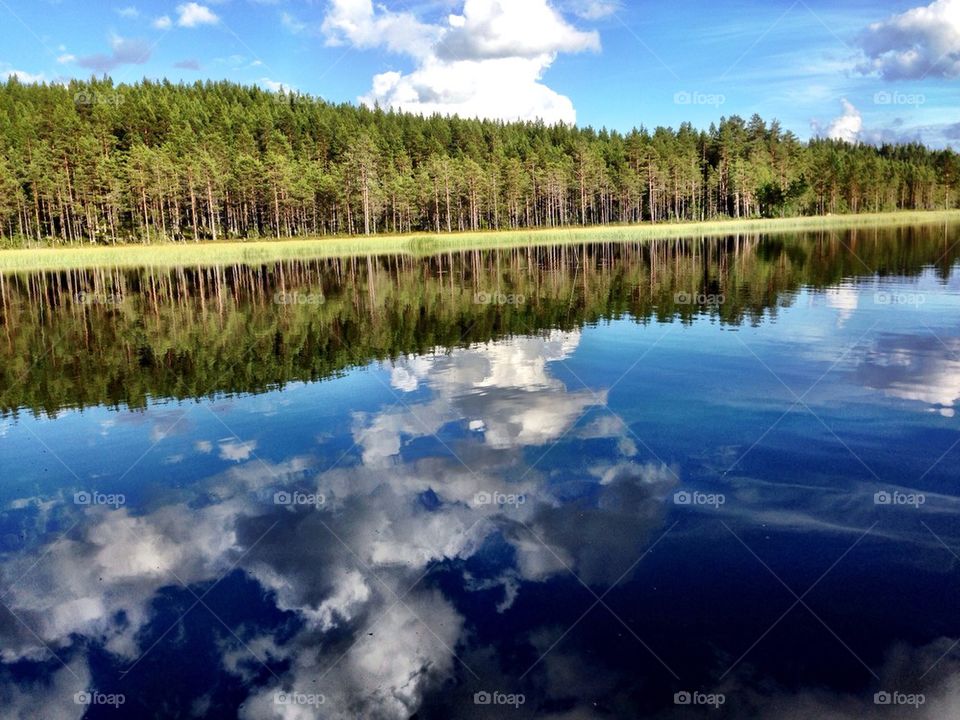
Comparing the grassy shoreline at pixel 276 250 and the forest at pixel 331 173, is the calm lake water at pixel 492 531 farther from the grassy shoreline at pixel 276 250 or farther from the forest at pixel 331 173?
the forest at pixel 331 173

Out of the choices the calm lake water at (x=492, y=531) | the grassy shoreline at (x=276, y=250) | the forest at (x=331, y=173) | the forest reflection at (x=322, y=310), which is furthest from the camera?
the forest at (x=331, y=173)

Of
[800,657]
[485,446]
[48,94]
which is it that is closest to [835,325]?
[485,446]

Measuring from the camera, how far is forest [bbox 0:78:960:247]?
111438 millimetres

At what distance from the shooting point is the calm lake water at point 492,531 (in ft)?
22.7

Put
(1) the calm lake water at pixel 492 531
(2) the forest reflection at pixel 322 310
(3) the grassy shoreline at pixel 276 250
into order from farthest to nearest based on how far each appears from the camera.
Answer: (3) the grassy shoreline at pixel 276 250 < (2) the forest reflection at pixel 322 310 < (1) the calm lake water at pixel 492 531

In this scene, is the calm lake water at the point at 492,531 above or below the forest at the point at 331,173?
below

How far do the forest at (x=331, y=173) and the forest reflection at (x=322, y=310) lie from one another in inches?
2306

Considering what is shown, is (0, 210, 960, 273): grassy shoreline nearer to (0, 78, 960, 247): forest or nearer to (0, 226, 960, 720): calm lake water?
(0, 78, 960, 247): forest

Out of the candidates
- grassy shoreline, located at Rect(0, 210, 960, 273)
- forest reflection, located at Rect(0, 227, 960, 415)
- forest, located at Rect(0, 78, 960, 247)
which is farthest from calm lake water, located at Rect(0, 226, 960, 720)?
forest, located at Rect(0, 78, 960, 247)

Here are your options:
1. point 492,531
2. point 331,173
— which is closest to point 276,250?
point 331,173

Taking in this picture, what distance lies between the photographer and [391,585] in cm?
861

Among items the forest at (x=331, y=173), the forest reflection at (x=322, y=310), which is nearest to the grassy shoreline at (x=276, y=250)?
the forest reflection at (x=322, y=310)

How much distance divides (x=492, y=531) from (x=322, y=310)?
82.1 ft

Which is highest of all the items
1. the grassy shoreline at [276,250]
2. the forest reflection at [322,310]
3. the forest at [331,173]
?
the forest at [331,173]
